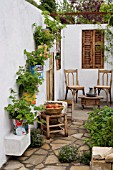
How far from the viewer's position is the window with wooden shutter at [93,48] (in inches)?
371

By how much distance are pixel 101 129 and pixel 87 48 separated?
559cm

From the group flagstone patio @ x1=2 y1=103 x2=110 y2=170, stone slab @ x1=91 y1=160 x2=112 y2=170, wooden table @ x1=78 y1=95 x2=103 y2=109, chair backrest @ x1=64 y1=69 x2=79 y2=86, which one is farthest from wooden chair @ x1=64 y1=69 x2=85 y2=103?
stone slab @ x1=91 y1=160 x2=112 y2=170

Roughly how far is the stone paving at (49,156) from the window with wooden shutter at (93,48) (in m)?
3.95

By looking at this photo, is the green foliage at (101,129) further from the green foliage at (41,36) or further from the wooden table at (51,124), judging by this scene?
the green foliage at (41,36)

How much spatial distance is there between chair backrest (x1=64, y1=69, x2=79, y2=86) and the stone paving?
3661 millimetres

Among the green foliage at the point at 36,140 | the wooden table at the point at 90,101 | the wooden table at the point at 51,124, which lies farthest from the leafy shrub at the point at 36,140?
the wooden table at the point at 90,101

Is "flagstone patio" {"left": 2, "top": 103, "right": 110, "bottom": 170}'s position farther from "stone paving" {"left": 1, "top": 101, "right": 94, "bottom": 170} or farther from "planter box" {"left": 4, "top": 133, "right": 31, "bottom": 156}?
"planter box" {"left": 4, "top": 133, "right": 31, "bottom": 156}

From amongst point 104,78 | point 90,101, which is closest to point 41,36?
point 90,101

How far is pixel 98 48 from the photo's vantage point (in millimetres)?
9430

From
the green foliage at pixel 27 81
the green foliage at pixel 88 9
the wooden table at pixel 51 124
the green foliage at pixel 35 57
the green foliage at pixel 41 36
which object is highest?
the green foliage at pixel 88 9

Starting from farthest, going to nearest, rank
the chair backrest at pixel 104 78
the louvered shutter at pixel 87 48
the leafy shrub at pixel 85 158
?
the louvered shutter at pixel 87 48, the chair backrest at pixel 104 78, the leafy shrub at pixel 85 158

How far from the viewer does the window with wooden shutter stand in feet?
30.9

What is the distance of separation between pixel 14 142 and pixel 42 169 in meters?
0.59

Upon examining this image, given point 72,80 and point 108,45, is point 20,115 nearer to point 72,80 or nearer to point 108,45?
point 72,80
